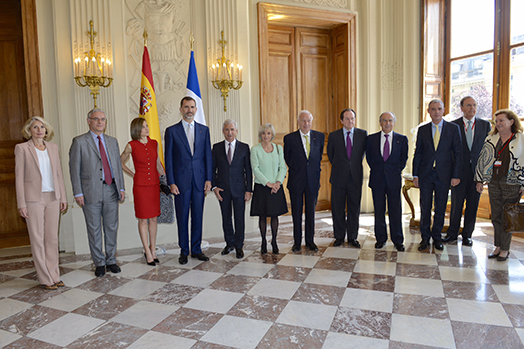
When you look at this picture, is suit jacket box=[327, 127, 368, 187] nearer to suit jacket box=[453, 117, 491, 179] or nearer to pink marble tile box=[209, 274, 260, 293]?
suit jacket box=[453, 117, 491, 179]

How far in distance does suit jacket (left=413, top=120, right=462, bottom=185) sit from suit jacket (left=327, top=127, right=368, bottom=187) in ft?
2.27

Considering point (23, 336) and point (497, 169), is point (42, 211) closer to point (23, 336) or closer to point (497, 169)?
point (23, 336)

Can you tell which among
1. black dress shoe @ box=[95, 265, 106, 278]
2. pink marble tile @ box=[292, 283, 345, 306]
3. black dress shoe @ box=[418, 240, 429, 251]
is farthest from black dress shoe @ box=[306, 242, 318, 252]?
black dress shoe @ box=[95, 265, 106, 278]

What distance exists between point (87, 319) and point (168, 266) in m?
1.31

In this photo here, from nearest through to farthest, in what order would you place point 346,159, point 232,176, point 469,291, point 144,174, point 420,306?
1. point 420,306
2. point 469,291
3. point 144,174
4. point 232,176
5. point 346,159

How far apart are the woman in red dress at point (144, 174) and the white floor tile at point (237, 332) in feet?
5.68

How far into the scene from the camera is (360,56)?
6.85 meters

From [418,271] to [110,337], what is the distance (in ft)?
9.39

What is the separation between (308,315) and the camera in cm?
298

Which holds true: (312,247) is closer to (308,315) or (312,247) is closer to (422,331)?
(308,315)

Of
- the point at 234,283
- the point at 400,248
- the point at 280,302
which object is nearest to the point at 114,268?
the point at 234,283

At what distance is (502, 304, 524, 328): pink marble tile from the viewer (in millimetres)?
2768

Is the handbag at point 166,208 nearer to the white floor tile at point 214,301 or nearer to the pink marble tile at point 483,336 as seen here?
the white floor tile at point 214,301

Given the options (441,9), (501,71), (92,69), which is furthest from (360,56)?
(92,69)
